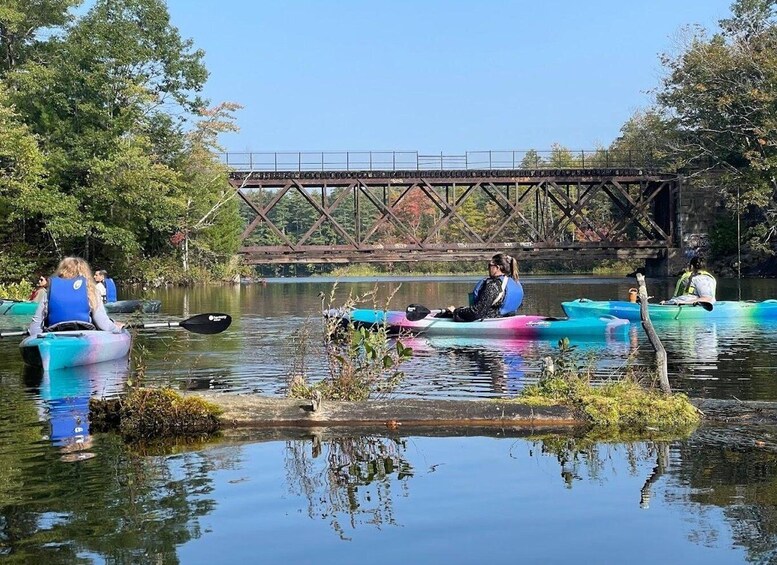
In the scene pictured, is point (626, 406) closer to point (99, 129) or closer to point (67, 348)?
point (67, 348)

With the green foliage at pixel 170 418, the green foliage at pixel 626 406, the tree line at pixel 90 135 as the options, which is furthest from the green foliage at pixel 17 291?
the green foliage at pixel 626 406

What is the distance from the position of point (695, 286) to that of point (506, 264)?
22.5 ft

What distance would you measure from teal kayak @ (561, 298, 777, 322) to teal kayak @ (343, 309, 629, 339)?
9.80ft

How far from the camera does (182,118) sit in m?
49.2

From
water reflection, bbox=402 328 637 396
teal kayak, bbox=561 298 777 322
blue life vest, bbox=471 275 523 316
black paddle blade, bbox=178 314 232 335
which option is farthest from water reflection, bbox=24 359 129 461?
teal kayak, bbox=561 298 777 322

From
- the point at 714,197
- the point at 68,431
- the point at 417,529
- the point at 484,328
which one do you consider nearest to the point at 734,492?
the point at 417,529

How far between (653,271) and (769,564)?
57.9 meters

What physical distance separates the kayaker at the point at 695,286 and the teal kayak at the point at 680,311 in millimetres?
193

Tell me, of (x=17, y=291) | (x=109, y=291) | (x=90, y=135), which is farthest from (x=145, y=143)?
(x=109, y=291)

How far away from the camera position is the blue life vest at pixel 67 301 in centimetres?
1445

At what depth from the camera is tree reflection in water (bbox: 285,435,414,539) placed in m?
7.04

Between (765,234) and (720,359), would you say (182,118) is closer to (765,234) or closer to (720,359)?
(765,234)

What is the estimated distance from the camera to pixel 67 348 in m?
14.5

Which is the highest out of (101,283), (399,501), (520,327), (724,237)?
(724,237)
